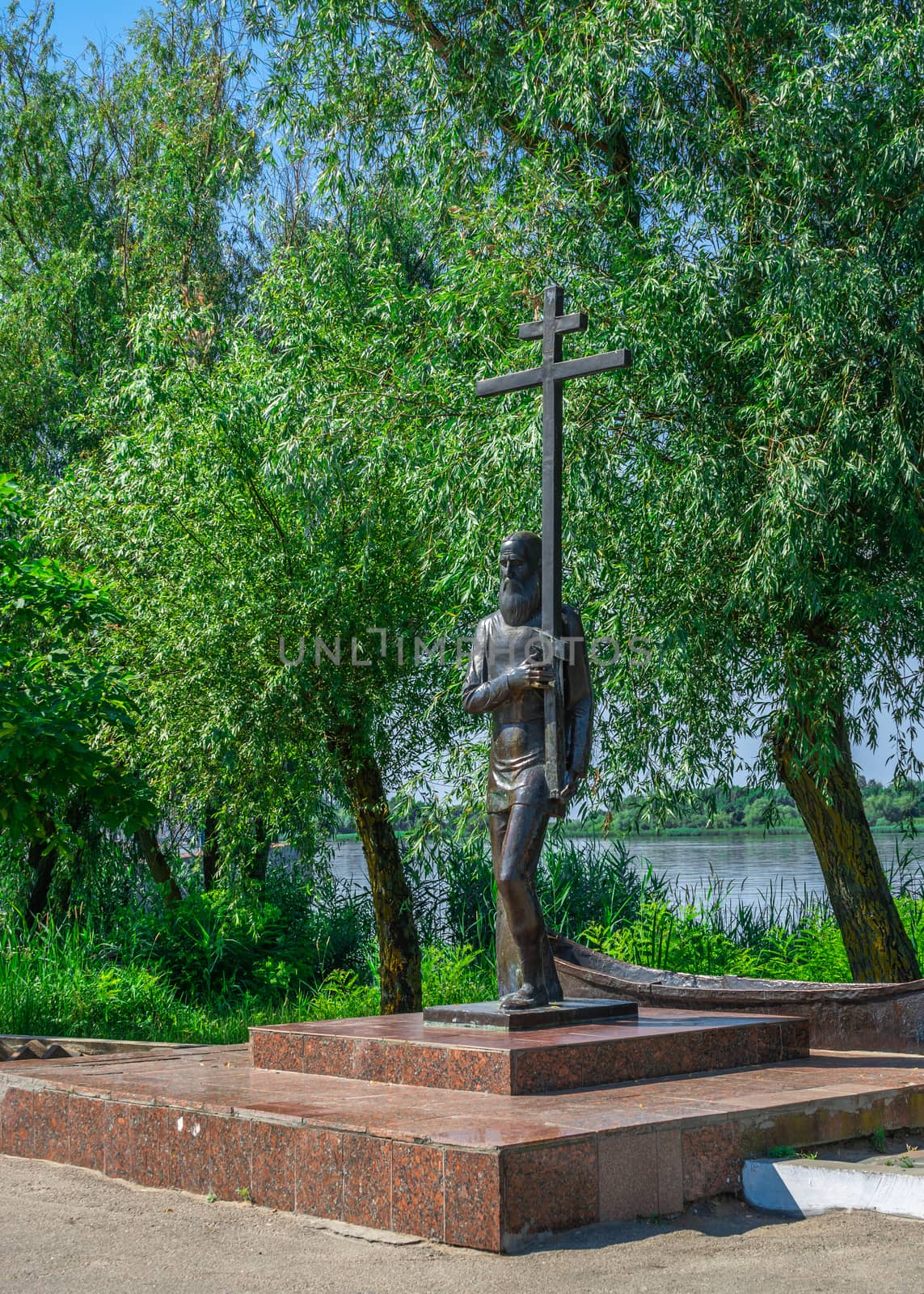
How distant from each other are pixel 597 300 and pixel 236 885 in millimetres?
6806

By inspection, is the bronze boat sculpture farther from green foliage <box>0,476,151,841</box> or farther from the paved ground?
green foliage <box>0,476,151,841</box>

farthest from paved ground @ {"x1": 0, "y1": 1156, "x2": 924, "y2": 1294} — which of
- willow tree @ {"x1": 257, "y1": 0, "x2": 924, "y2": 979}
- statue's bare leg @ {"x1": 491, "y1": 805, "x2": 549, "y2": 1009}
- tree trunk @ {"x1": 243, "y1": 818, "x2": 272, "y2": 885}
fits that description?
tree trunk @ {"x1": 243, "y1": 818, "x2": 272, "y2": 885}

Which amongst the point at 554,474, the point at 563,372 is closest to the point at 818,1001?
the point at 554,474

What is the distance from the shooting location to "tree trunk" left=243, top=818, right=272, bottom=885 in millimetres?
13914

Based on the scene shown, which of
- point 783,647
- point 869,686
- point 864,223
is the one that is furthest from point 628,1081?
point 864,223

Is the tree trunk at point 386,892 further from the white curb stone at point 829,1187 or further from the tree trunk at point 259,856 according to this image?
the white curb stone at point 829,1187

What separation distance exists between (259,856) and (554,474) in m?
9.46

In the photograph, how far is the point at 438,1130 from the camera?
514 cm

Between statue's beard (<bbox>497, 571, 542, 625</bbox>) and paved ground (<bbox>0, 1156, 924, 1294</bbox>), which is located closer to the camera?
paved ground (<bbox>0, 1156, 924, 1294</bbox>)

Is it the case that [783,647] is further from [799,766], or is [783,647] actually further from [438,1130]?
[438,1130]

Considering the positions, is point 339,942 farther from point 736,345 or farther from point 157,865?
point 736,345

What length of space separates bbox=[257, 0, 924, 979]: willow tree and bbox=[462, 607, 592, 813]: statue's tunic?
2234mm

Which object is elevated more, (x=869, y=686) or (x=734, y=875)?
(x=869, y=686)

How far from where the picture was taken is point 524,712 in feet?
23.3
